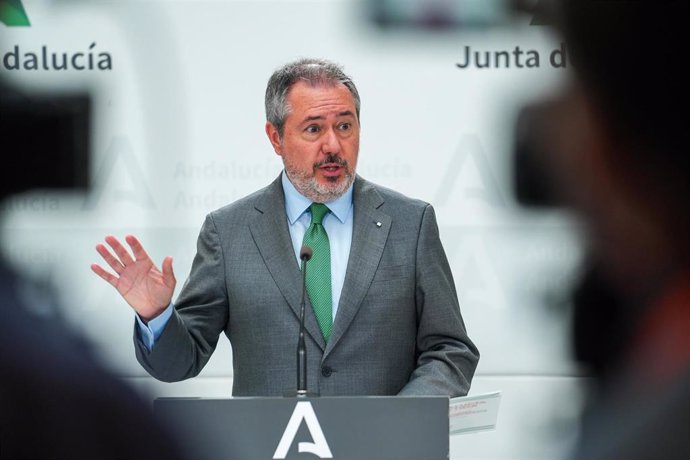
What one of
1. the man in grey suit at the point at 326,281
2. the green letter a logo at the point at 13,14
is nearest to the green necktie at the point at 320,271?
the man in grey suit at the point at 326,281

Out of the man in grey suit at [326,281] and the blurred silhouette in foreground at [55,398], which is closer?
the blurred silhouette in foreground at [55,398]

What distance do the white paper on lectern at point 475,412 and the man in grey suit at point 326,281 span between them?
43 centimetres

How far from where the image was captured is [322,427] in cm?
196

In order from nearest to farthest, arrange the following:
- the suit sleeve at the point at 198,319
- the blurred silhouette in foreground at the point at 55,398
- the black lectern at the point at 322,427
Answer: the blurred silhouette in foreground at the point at 55,398 < the black lectern at the point at 322,427 < the suit sleeve at the point at 198,319

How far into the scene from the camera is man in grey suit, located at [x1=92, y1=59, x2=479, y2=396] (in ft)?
8.62

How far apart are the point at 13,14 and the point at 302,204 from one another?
7.93 ft

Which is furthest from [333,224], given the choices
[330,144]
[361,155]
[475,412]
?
[361,155]

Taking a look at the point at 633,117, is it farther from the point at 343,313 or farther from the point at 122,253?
the point at 122,253

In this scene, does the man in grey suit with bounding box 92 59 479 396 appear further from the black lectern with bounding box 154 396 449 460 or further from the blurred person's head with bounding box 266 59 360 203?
the black lectern with bounding box 154 396 449 460

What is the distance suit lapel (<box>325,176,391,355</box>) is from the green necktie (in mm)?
48

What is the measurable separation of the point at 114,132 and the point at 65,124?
21cm

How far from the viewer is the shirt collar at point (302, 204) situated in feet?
9.05

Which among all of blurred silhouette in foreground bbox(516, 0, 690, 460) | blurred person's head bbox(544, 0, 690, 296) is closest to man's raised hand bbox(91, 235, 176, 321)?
blurred silhouette in foreground bbox(516, 0, 690, 460)

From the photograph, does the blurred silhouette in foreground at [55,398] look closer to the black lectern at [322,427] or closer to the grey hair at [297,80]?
the black lectern at [322,427]
